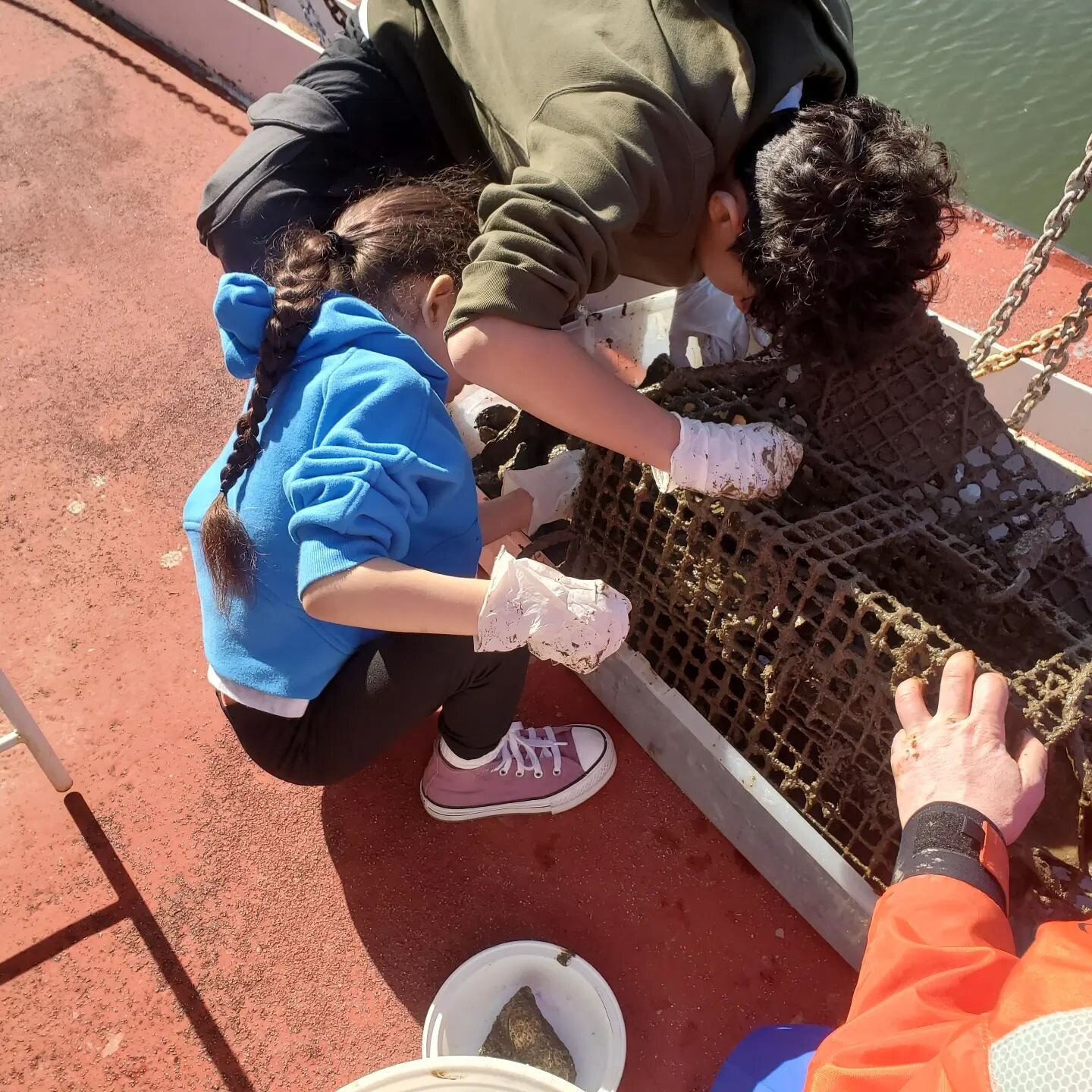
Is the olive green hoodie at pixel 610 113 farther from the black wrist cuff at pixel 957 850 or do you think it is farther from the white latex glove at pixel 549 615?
the black wrist cuff at pixel 957 850

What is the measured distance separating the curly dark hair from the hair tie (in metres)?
0.60

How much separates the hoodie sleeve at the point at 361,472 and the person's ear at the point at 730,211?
0.56 metres

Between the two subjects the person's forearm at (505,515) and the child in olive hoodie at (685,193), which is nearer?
the child in olive hoodie at (685,193)

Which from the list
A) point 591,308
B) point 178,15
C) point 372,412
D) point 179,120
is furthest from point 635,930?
point 178,15

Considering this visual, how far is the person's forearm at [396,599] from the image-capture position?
113 cm

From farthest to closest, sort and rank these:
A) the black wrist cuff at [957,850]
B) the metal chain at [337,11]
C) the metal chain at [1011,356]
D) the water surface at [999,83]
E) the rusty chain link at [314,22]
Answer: the water surface at [999,83], the rusty chain link at [314,22], the metal chain at [337,11], the metal chain at [1011,356], the black wrist cuff at [957,850]

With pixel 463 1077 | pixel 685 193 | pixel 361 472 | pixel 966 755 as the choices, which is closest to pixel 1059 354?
pixel 685 193

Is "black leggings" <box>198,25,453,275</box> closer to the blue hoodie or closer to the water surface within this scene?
the blue hoodie

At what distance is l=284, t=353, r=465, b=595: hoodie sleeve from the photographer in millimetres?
1102

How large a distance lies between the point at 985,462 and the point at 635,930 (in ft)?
3.49

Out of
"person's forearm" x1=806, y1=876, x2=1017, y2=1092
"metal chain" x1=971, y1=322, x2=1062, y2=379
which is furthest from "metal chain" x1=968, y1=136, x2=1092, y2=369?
Answer: "person's forearm" x1=806, y1=876, x2=1017, y2=1092

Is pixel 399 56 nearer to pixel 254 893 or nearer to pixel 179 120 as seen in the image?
pixel 254 893

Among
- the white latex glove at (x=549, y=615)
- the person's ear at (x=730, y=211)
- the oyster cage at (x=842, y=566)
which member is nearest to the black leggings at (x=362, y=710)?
the white latex glove at (x=549, y=615)

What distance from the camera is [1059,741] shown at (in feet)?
3.79
